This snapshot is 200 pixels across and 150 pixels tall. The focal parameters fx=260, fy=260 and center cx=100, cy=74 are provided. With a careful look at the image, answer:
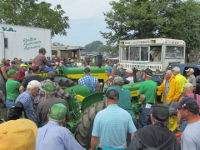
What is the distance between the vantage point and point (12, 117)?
4160mm

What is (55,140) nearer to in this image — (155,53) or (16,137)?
(16,137)

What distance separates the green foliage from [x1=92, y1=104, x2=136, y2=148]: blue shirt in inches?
796

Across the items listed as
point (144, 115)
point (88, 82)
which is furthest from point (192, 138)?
point (88, 82)

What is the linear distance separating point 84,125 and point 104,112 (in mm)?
1029

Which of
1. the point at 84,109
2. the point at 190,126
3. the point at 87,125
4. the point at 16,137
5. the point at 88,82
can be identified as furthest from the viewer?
the point at 88,82

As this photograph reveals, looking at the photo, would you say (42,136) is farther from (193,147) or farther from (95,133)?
(193,147)

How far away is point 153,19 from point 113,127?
2053 cm

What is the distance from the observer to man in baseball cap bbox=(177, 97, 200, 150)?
275 centimetres

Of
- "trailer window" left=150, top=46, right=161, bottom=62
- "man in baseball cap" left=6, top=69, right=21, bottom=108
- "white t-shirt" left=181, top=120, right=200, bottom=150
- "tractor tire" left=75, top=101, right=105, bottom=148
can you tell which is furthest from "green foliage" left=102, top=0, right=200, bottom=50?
"white t-shirt" left=181, top=120, right=200, bottom=150

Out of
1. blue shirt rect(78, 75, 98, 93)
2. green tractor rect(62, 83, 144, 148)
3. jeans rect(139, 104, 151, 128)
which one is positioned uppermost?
blue shirt rect(78, 75, 98, 93)

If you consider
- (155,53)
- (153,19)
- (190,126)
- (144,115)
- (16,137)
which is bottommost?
(144,115)

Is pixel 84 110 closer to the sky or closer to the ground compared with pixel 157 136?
closer to the ground

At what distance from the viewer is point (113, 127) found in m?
3.32

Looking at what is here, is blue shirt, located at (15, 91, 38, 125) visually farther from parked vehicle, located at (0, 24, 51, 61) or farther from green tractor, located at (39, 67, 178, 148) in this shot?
parked vehicle, located at (0, 24, 51, 61)
